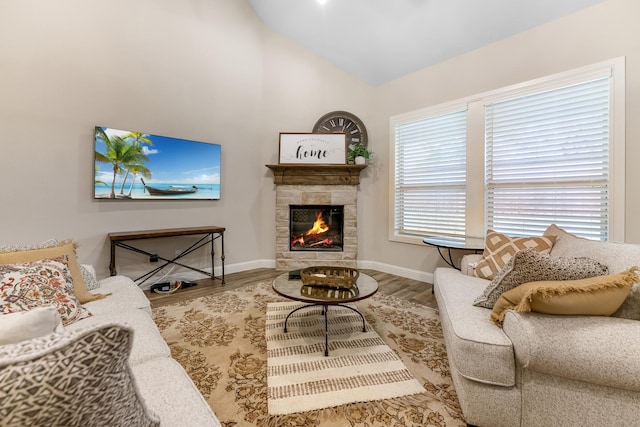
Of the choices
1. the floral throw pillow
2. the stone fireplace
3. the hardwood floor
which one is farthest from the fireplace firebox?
the floral throw pillow

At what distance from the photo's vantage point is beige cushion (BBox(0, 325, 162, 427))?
40cm

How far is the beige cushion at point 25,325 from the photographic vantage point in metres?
0.58

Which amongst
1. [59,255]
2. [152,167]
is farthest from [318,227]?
[59,255]

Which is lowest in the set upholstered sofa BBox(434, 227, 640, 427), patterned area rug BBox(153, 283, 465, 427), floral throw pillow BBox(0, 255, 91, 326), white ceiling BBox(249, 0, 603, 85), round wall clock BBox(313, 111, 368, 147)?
patterned area rug BBox(153, 283, 465, 427)

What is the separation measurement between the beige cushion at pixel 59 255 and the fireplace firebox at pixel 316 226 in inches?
105

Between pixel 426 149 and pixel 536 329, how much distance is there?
2.84m

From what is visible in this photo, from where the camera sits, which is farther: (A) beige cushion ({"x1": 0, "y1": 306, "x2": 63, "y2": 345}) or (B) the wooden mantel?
(B) the wooden mantel

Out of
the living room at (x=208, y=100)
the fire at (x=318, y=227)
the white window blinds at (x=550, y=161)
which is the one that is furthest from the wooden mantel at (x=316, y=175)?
the white window blinds at (x=550, y=161)

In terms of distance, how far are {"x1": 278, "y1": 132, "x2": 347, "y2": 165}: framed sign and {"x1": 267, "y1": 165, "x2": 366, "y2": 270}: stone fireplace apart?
145mm

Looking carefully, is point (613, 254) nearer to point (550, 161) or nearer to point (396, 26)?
point (550, 161)

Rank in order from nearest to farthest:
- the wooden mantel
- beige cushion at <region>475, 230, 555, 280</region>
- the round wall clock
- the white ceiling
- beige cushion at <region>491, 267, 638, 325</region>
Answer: beige cushion at <region>491, 267, 638, 325</region>, beige cushion at <region>475, 230, 555, 280</region>, the white ceiling, the wooden mantel, the round wall clock

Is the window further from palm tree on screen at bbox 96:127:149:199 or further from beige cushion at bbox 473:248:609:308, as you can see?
palm tree on screen at bbox 96:127:149:199

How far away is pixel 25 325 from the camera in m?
0.62

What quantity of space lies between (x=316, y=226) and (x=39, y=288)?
3162mm
